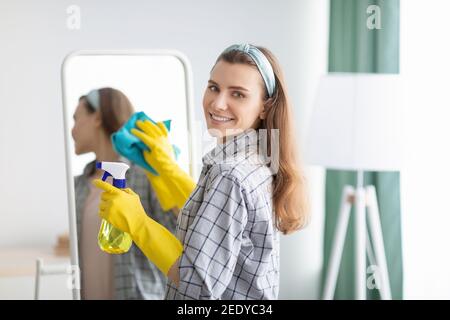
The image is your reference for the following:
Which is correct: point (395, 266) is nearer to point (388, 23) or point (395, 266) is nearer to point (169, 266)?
point (388, 23)

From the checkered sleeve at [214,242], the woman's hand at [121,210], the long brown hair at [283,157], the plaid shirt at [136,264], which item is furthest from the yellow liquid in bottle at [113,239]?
the plaid shirt at [136,264]

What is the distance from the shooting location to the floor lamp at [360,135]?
2312mm

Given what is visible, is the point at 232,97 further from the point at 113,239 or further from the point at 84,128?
the point at 84,128

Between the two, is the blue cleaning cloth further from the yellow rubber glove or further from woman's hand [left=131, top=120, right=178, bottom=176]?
the yellow rubber glove

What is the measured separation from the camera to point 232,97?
1.47m

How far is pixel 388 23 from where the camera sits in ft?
8.38

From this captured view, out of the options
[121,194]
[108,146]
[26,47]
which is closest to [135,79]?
[108,146]

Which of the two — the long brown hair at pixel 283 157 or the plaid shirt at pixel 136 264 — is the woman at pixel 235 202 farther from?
the plaid shirt at pixel 136 264

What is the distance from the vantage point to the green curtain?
255 cm

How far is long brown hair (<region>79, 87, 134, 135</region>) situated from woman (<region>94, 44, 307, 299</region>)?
0.65 m

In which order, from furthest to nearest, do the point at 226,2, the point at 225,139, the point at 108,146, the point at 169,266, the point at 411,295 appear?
the point at 226,2, the point at 411,295, the point at 108,146, the point at 225,139, the point at 169,266

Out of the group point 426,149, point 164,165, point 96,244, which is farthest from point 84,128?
point 426,149

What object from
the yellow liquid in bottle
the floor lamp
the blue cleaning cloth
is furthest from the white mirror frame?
the yellow liquid in bottle
